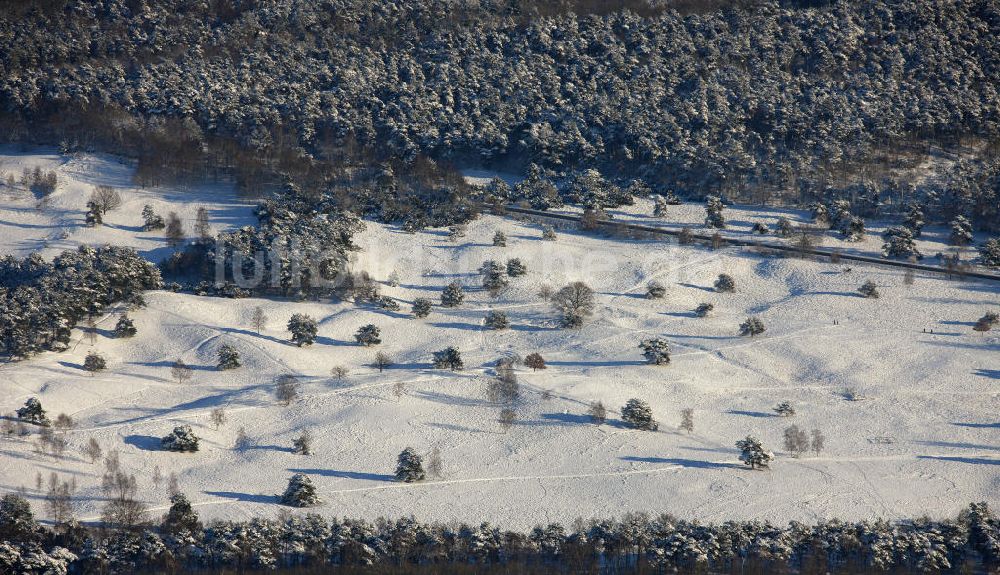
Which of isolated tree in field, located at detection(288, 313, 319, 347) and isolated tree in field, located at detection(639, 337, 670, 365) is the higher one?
isolated tree in field, located at detection(639, 337, 670, 365)

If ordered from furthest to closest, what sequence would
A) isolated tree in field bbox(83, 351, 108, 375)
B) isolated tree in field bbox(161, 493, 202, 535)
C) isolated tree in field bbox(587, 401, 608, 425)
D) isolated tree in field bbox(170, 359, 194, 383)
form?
isolated tree in field bbox(170, 359, 194, 383) → isolated tree in field bbox(83, 351, 108, 375) → isolated tree in field bbox(587, 401, 608, 425) → isolated tree in field bbox(161, 493, 202, 535)

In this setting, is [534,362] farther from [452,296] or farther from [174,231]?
[174,231]

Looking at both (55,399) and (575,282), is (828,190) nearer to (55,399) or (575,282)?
(575,282)

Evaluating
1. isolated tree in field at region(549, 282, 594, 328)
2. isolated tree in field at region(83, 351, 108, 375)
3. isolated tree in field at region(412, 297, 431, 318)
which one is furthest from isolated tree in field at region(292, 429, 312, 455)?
isolated tree in field at region(549, 282, 594, 328)

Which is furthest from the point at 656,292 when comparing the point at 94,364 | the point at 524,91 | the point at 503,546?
the point at 524,91

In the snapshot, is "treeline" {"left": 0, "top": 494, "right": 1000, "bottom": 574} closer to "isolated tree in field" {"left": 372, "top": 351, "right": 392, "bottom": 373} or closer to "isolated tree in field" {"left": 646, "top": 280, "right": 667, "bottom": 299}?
"isolated tree in field" {"left": 372, "top": 351, "right": 392, "bottom": 373}
